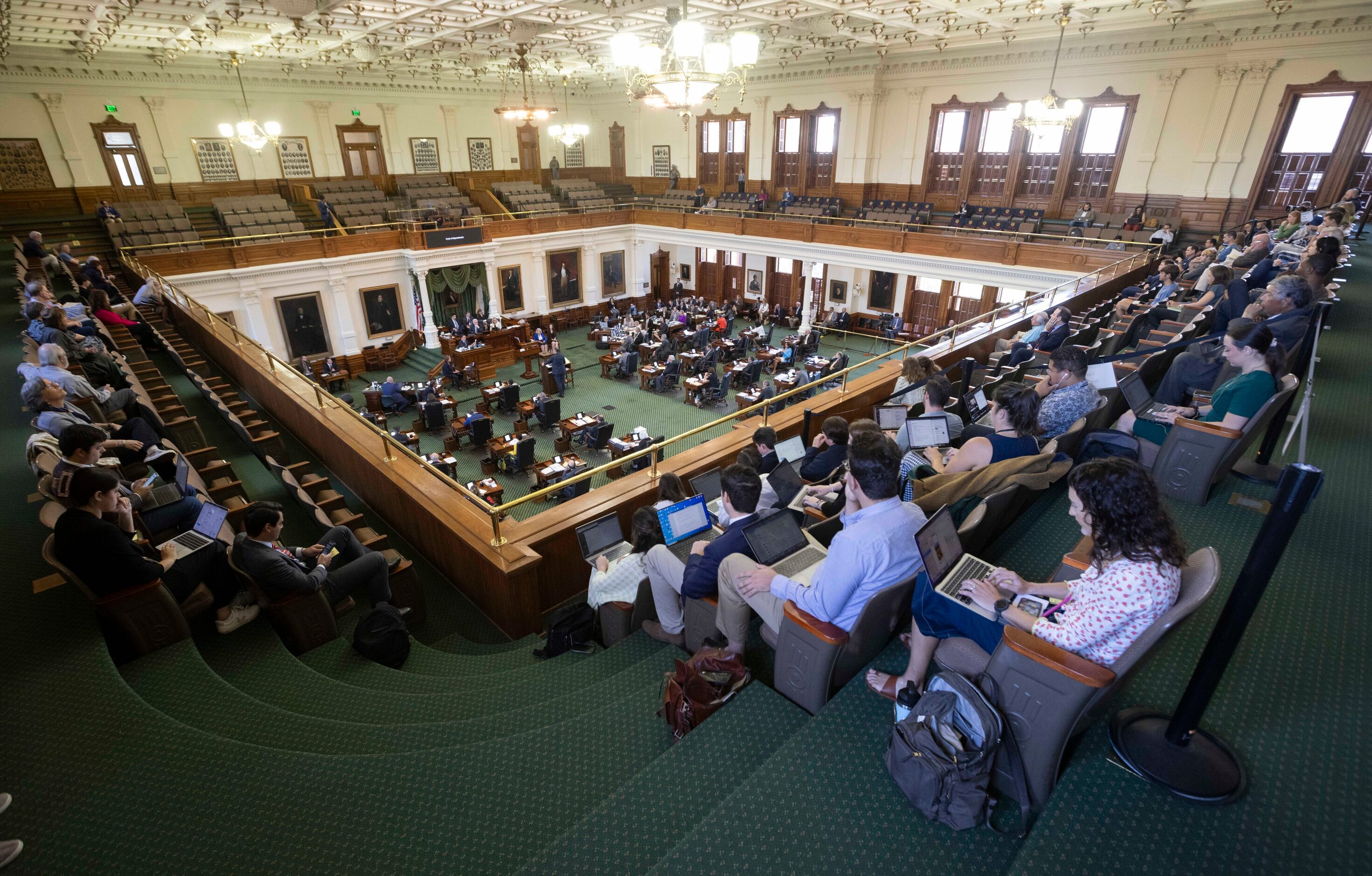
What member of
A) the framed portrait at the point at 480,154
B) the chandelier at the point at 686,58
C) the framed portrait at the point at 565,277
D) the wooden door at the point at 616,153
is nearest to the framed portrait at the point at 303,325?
the framed portrait at the point at 565,277

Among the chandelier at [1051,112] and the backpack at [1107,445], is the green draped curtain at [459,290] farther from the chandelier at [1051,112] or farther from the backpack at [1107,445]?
the backpack at [1107,445]

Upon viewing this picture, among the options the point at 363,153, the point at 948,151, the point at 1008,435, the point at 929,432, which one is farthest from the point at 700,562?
the point at 363,153

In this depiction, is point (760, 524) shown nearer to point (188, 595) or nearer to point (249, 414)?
point (188, 595)

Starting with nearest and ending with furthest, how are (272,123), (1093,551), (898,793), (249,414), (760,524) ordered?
(1093,551)
(898,793)
(760,524)
(249,414)
(272,123)

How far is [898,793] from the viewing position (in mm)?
2203

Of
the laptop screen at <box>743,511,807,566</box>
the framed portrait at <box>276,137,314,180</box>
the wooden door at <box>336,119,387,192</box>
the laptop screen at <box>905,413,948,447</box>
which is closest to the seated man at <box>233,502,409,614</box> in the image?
the laptop screen at <box>743,511,807,566</box>

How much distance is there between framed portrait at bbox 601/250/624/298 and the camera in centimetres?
2106

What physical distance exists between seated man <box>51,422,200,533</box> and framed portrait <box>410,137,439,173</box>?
19.9 metres

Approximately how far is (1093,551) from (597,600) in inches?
103

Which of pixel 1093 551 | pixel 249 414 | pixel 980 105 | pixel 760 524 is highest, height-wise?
pixel 980 105

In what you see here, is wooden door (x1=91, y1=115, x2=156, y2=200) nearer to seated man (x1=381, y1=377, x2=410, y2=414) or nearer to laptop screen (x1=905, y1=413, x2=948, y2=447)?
seated man (x1=381, y1=377, x2=410, y2=414)

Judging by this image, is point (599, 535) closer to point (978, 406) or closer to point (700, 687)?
point (700, 687)

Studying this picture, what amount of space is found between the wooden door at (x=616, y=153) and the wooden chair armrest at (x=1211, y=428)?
24415 mm

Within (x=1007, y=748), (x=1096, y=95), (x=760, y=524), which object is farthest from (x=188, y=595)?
(x=1096, y=95)
